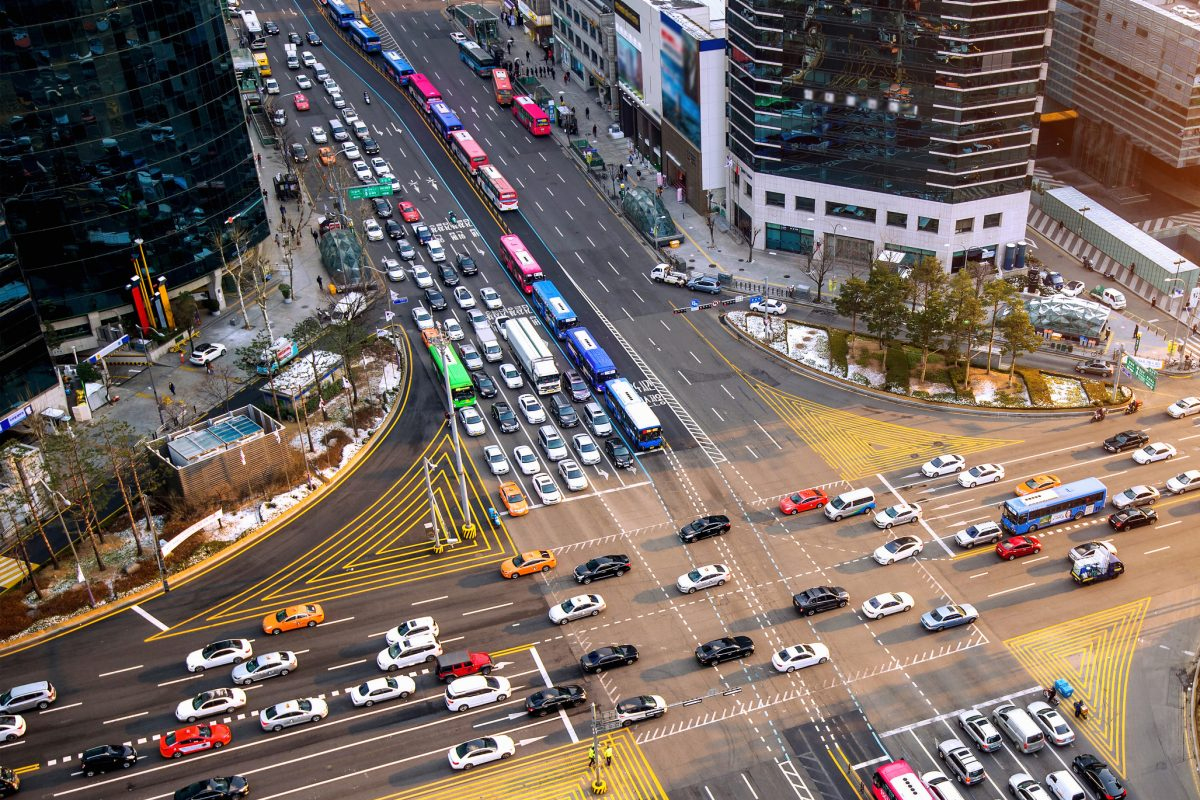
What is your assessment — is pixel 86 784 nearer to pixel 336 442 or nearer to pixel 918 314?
pixel 336 442

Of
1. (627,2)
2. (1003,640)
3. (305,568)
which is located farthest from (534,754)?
(627,2)

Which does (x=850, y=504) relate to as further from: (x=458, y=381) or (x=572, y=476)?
(x=458, y=381)

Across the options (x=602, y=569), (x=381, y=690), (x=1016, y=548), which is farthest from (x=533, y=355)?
(x=1016, y=548)

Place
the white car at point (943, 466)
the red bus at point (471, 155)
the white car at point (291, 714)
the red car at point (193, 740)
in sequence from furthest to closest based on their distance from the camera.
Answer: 1. the red bus at point (471, 155)
2. the white car at point (943, 466)
3. the white car at point (291, 714)
4. the red car at point (193, 740)

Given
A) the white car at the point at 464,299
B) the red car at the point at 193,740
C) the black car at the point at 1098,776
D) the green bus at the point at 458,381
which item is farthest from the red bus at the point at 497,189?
the black car at the point at 1098,776

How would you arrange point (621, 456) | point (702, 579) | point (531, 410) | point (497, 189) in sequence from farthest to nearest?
A: point (497, 189)
point (531, 410)
point (621, 456)
point (702, 579)

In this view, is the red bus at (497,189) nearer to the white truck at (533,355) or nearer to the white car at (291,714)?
the white truck at (533,355)

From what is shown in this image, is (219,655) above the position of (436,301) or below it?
below

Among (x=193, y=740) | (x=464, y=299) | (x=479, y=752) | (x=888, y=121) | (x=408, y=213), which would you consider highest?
(x=888, y=121)
